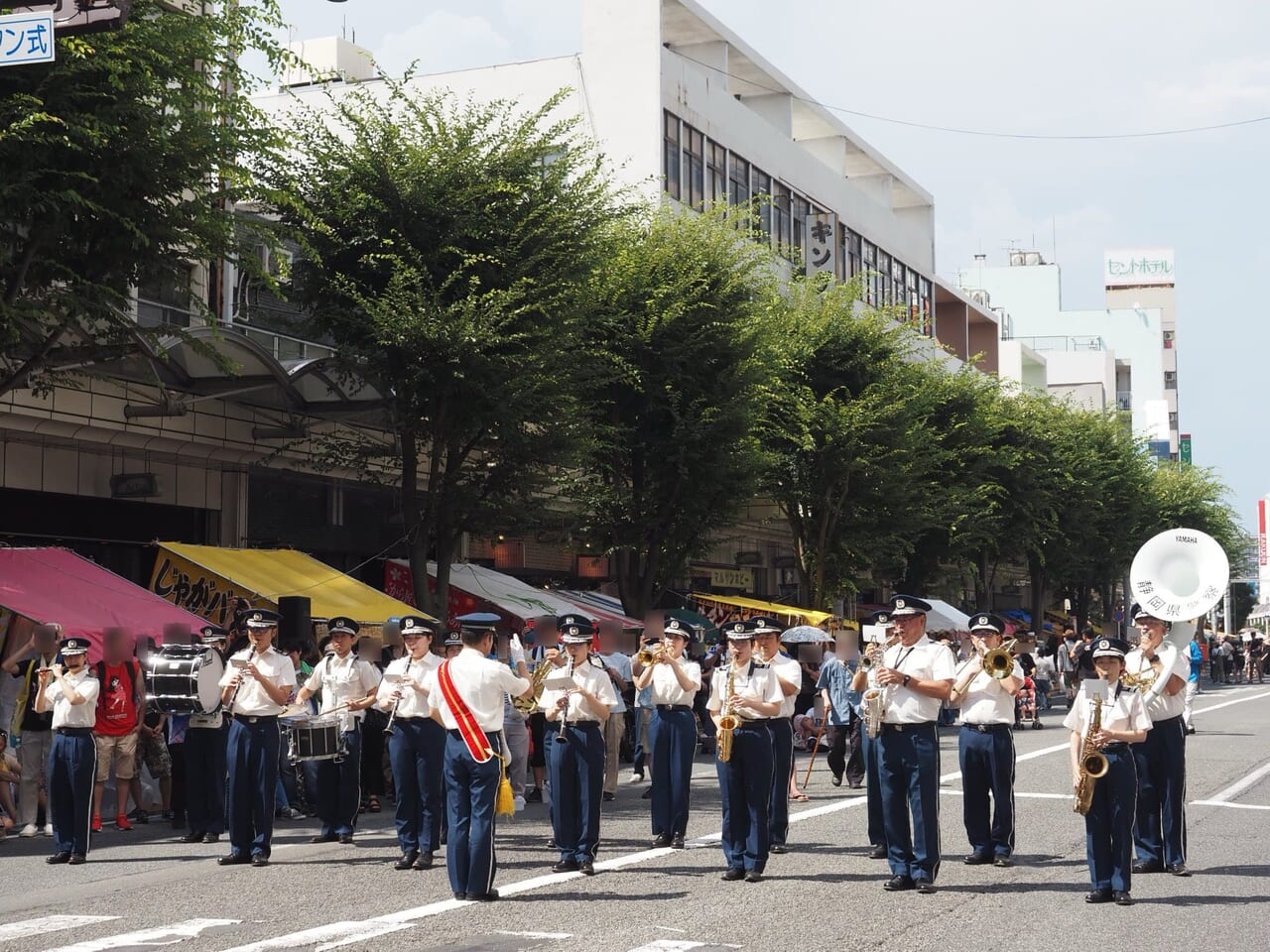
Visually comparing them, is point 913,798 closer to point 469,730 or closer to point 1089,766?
point 1089,766

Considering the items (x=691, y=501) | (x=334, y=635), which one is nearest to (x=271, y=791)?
(x=334, y=635)

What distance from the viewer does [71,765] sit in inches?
460

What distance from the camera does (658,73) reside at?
1452 inches

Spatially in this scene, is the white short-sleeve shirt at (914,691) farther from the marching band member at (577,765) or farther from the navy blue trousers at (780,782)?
the marching band member at (577,765)

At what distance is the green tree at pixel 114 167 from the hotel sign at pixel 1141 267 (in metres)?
119

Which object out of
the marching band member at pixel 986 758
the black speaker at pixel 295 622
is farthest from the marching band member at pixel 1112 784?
the black speaker at pixel 295 622

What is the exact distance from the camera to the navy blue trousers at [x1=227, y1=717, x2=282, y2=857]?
11469 mm

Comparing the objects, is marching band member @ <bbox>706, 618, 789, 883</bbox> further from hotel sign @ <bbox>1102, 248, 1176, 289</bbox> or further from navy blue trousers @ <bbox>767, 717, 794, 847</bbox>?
hotel sign @ <bbox>1102, 248, 1176, 289</bbox>

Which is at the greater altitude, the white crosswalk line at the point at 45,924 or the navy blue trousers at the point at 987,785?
Answer: the navy blue trousers at the point at 987,785

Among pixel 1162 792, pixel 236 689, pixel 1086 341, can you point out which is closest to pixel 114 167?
pixel 236 689

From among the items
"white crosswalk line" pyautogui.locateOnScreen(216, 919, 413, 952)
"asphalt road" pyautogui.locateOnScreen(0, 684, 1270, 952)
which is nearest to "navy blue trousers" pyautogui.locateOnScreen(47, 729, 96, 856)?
"asphalt road" pyautogui.locateOnScreen(0, 684, 1270, 952)

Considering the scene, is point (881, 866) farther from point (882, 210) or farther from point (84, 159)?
point (882, 210)

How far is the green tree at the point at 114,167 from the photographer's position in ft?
44.4

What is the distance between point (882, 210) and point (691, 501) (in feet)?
92.8
